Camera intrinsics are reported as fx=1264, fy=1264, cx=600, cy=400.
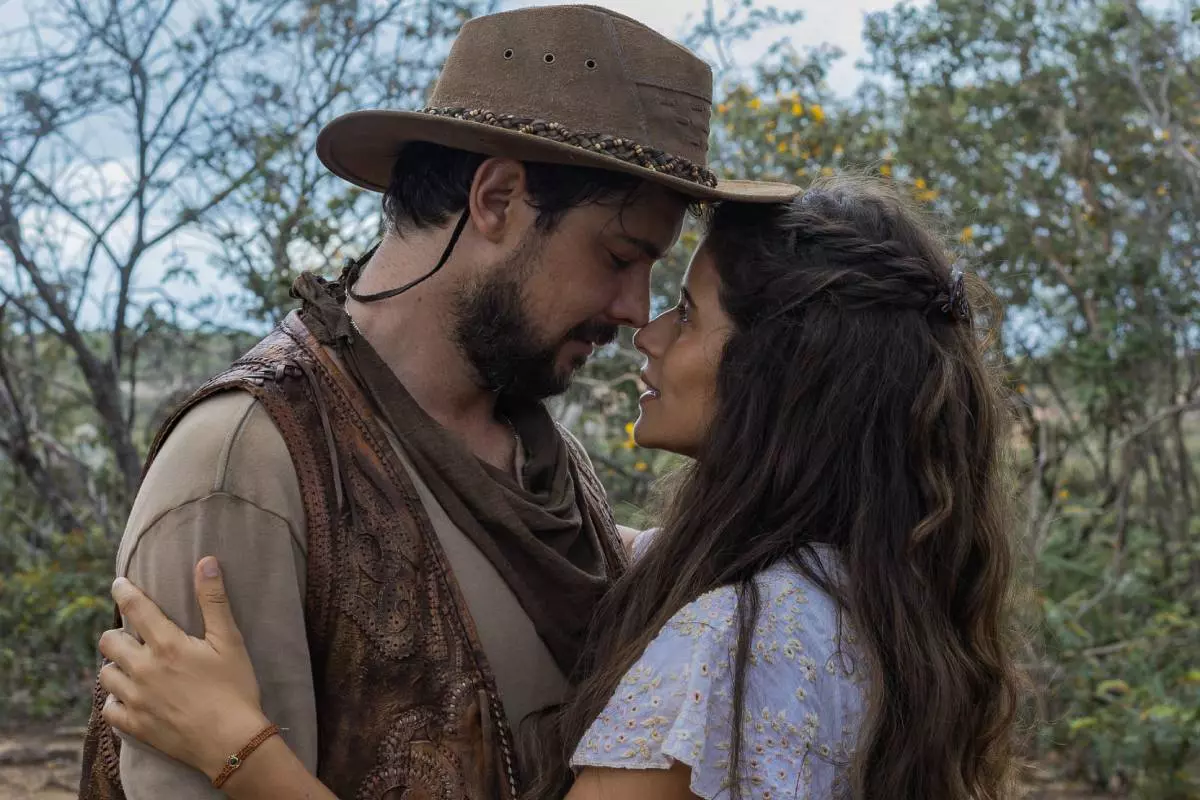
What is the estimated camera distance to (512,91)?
2.02 m

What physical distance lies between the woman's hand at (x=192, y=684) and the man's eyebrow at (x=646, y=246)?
90cm

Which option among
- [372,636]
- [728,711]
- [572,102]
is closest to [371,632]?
[372,636]

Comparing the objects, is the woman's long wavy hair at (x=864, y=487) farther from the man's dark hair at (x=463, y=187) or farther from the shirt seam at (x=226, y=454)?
the shirt seam at (x=226, y=454)

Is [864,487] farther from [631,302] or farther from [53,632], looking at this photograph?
[53,632]

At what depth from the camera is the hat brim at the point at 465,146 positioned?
6.45ft

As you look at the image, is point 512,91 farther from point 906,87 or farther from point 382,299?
point 906,87

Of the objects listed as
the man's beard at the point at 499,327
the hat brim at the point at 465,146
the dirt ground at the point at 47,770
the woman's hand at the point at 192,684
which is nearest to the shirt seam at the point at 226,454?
the woman's hand at the point at 192,684

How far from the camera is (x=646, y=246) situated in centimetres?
219

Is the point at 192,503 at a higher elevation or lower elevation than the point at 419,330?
lower

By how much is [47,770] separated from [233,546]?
3766 mm

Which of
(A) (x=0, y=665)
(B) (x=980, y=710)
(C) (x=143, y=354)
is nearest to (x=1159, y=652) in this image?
(B) (x=980, y=710)

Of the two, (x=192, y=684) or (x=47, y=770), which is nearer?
(x=192, y=684)

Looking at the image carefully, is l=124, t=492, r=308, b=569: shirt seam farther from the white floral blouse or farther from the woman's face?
the woman's face

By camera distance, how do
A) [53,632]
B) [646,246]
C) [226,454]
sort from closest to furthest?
[226,454] → [646,246] → [53,632]
